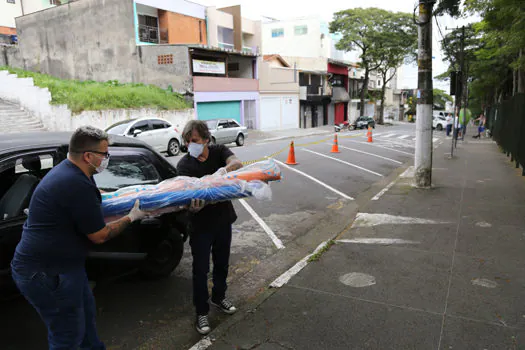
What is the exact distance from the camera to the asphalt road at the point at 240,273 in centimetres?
358

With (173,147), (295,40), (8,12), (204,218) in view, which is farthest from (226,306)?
(295,40)

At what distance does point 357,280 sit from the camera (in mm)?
4520

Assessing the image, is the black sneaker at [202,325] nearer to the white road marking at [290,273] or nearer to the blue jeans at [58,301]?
the white road marking at [290,273]

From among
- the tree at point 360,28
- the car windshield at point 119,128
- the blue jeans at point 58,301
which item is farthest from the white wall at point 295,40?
the blue jeans at point 58,301

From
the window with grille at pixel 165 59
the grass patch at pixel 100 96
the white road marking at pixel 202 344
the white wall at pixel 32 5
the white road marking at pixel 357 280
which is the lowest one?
the white road marking at pixel 357 280

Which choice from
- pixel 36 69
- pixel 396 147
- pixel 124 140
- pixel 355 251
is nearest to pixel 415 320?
pixel 355 251

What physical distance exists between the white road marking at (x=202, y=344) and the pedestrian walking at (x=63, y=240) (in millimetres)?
1037

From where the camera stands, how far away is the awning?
47.2m

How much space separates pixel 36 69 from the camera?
31.6m

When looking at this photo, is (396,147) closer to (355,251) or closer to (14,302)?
(355,251)

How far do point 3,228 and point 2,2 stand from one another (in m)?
43.2

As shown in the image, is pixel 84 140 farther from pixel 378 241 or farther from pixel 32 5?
pixel 32 5

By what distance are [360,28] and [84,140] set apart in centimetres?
4593

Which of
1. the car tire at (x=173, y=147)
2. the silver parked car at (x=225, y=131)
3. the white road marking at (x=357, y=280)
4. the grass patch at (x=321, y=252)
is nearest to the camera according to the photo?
the white road marking at (x=357, y=280)
